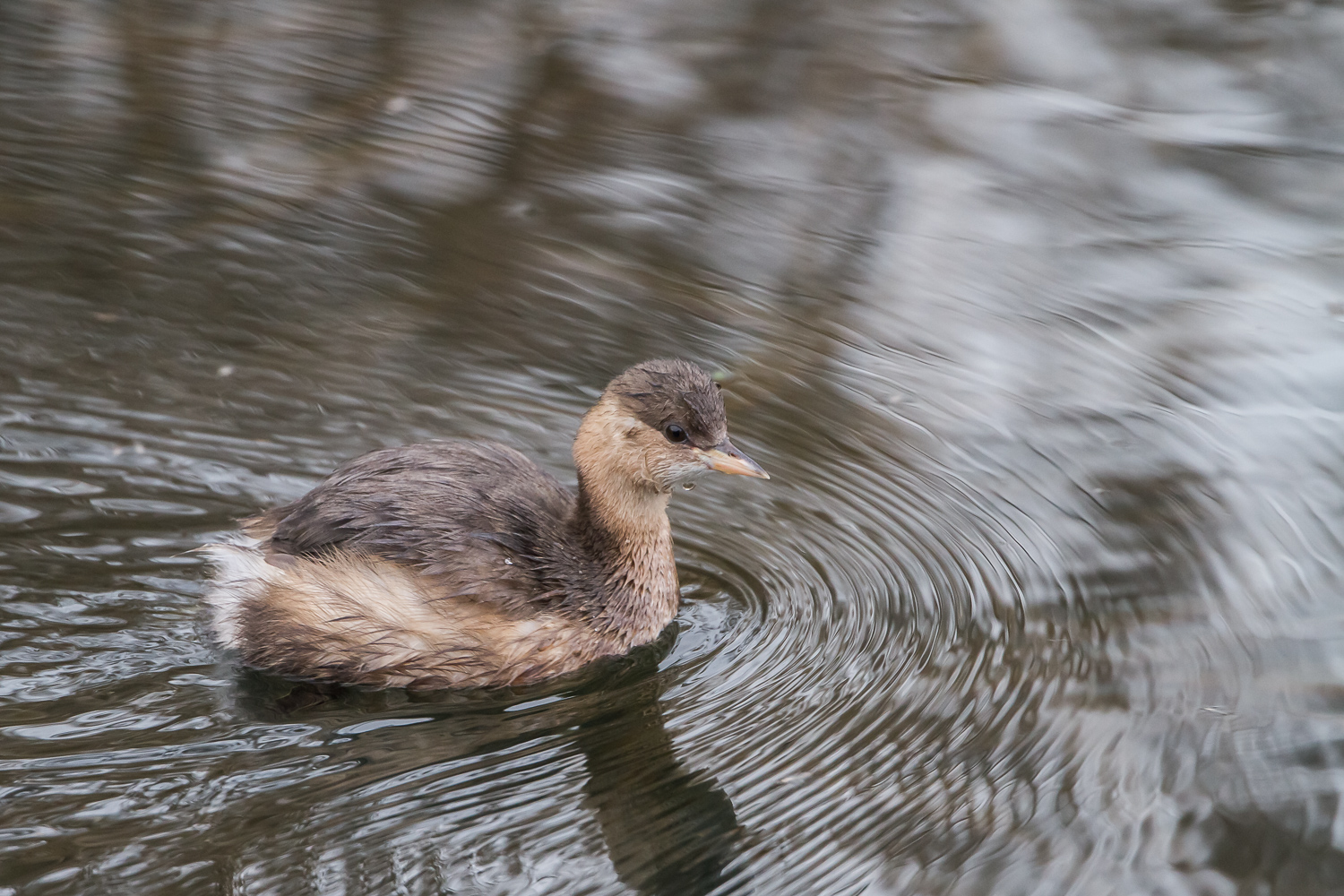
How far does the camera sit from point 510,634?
15.5ft

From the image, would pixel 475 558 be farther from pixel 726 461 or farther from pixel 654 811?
pixel 654 811

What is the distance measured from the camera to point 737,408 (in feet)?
19.8

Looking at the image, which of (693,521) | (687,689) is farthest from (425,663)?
(693,521)

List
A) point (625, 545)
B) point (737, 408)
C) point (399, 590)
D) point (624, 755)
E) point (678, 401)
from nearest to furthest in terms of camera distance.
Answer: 1. point (624, 755)
2. point (399, 590)
3. point (678, 401)
4. point (625, 545)
5. point (737, 408)

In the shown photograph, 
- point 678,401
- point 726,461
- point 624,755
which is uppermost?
point 678,401

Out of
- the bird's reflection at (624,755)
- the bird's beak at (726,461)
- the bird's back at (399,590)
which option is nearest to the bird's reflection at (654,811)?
the bird's reflection at (624,755)

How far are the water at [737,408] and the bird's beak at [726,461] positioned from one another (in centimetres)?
43

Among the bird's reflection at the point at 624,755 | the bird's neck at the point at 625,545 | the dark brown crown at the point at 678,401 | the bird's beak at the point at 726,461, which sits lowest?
the bird's reflection at the point at 624,755

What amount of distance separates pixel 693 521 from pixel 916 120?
344cm

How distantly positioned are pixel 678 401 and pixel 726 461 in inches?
9.2

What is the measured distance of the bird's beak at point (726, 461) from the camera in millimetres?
4832

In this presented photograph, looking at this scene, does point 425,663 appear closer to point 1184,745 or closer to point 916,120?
point 1184,745

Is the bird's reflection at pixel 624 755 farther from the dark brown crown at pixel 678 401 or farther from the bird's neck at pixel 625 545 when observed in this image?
the dark brown crown at pixel 678 401

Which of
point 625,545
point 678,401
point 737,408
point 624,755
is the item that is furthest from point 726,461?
point 737,408
